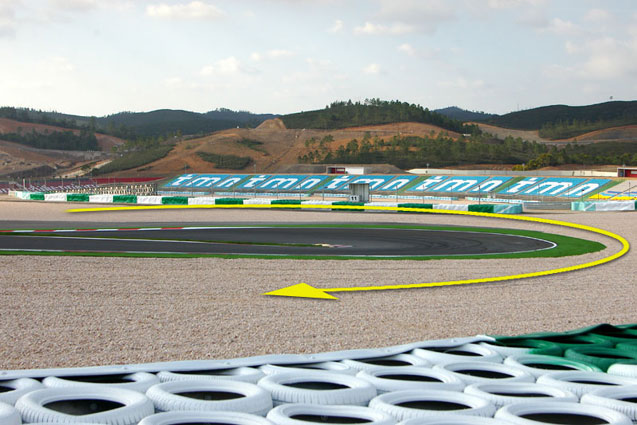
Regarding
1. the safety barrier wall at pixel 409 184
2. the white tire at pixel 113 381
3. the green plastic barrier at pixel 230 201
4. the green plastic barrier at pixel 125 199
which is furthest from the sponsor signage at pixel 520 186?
the white tire at pixel 113 381

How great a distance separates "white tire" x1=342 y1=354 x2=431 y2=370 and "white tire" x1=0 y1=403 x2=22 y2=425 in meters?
3.42

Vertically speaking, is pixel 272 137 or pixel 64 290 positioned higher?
pixel 272 137

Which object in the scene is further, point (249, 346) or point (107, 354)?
point (249, 346)

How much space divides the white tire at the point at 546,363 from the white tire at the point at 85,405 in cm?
407

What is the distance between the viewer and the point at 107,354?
8500mm

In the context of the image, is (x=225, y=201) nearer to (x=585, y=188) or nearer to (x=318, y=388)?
(x=585, y=188)

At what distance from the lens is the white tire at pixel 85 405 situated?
193 inches

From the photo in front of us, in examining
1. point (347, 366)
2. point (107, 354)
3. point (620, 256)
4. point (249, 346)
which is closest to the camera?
point (347, 366)

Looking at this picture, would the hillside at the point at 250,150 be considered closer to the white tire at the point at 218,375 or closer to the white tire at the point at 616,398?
the white tire at the point at 218,375

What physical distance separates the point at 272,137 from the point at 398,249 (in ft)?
440

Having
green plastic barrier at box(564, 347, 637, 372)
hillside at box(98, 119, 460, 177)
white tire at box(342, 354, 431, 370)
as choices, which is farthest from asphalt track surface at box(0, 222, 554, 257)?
hillside at box(98, 119, 460, 177)

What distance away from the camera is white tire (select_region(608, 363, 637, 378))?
684cm

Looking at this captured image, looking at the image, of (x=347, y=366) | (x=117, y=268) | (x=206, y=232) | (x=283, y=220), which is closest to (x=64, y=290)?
(x=117, y=268)

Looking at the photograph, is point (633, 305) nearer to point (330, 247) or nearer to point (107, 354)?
point (107, 354)
